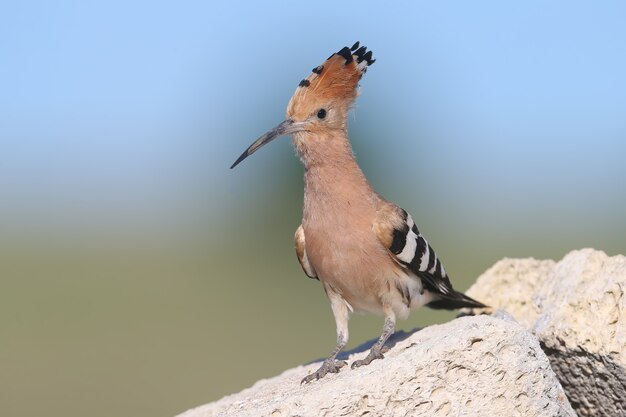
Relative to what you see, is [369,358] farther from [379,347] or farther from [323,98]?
[323,98]

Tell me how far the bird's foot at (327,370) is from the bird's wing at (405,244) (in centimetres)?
50

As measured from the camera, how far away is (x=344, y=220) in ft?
13.5

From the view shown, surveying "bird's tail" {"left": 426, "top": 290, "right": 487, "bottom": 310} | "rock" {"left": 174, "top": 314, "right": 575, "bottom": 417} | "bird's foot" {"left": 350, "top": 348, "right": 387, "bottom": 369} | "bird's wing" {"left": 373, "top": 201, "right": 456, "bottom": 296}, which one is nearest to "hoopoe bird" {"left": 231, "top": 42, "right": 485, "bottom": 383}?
"bird's wing" {"left": 373, "top": 201, "right": 456, "bottom": 296}

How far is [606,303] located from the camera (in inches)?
151

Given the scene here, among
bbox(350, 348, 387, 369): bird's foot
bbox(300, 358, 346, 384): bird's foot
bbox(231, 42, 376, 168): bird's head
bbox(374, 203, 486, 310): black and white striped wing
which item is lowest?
bbox(350, 348, 387, 369): bird's foot

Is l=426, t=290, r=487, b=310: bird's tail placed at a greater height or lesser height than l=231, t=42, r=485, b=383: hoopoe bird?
lesser

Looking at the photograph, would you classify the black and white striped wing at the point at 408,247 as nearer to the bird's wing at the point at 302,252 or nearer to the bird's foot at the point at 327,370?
the bird's wing at the point at 302,252

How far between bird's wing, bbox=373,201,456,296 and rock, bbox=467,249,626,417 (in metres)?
0.49

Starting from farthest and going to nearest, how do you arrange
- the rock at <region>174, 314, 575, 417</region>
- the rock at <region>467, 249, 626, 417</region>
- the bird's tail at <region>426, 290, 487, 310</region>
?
1. the bird's tail at <region>426, 290, 487, 310</region>
2. the rock at <region>467, 249, 626, 417</region>
3. the rock at <region>174, 314, 575, 417</region>

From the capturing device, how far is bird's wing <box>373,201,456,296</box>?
4.12 metres

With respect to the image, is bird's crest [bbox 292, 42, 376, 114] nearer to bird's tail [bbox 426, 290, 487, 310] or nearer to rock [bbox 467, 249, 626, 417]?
bird's tail [bbox 426, 290, 487, 310]

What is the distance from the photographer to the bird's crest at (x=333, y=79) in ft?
13.8

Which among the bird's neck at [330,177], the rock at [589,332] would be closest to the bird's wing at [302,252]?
the bird's neck at [330,177]

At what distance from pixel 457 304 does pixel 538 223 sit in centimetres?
3310
